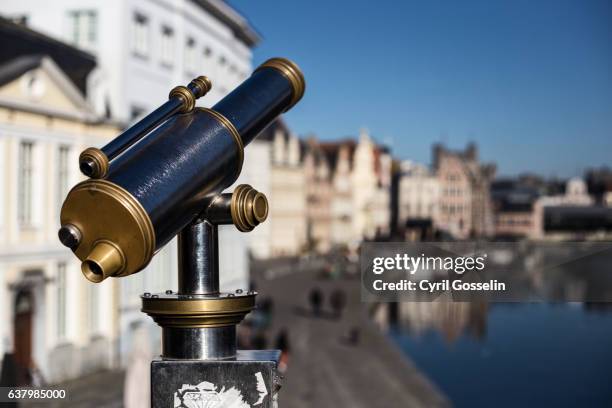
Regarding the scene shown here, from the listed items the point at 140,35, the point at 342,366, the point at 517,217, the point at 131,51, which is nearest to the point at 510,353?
the point at 342,366

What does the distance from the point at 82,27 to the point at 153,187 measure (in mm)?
24446

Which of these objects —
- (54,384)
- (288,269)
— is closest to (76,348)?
(54,384)

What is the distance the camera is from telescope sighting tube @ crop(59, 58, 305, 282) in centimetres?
305

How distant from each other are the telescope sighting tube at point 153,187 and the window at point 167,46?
25652 millimetres

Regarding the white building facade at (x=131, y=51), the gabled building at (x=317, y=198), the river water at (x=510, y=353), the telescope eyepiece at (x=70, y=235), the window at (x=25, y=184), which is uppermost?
the gabled building at (x=317, y=198)

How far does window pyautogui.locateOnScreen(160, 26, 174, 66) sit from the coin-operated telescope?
2568 cm

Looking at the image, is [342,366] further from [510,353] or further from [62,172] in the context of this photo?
[510,353]

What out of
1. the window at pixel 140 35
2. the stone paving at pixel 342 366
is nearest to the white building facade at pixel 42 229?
the window at pixel 140 35

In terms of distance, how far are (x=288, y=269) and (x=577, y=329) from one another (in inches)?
1080

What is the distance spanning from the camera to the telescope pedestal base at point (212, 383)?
3514 mm

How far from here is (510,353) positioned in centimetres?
4153

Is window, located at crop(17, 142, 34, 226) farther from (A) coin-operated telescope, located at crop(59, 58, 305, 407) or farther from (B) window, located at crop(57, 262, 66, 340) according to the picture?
(A) coin-operated telescope, located at crop(59, 58, 305, 407)

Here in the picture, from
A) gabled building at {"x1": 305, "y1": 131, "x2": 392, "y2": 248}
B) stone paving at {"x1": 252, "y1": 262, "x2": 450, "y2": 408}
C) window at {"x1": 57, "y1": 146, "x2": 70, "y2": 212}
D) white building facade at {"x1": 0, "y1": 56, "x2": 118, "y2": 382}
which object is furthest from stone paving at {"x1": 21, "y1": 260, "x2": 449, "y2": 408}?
gabled building at {"x1": 305, "y1": 131, "x2": 392, "y2": 248}

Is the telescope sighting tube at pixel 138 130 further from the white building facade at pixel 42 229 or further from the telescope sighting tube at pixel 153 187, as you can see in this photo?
the white building facade at pixel 42 229
